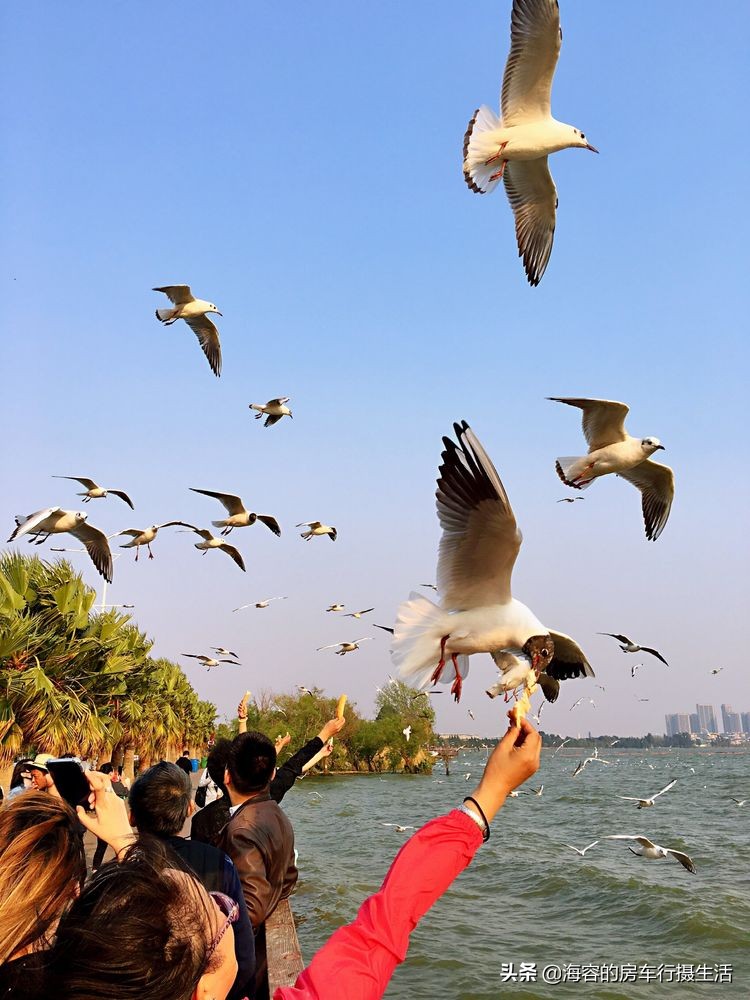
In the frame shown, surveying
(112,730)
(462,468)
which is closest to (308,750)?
(462,468)

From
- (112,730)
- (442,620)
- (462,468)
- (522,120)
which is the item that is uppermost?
(522,120)

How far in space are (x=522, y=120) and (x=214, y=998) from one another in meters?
9.12

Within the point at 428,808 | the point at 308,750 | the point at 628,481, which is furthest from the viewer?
the point at 428,808

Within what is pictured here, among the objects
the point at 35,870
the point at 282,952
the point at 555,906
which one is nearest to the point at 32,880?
the point at 35,870

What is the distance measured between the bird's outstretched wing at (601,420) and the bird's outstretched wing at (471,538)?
16.8 ft

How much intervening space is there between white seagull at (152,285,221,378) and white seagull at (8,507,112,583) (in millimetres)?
3174

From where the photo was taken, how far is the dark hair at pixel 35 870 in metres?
1.21

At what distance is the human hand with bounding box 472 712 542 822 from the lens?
142cm

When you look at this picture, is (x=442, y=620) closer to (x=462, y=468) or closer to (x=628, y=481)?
(x=462, y=468)

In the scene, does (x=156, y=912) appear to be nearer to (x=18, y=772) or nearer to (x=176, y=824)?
(x=176, y=824)

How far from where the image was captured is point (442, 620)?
4.62m

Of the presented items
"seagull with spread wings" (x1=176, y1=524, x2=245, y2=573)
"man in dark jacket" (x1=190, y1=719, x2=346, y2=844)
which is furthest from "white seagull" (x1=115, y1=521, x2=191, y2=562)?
"man in dark jacket" (x1=190, y1=719, x2=346, y2=844)

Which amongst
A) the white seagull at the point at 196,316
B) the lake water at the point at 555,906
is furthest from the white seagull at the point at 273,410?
the lake water at the point at 555,906

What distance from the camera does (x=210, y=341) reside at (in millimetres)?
14445
